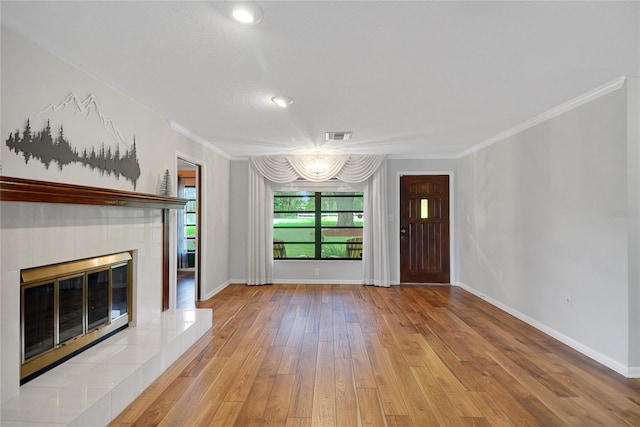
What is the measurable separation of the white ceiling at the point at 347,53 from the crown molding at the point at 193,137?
13.6 inches

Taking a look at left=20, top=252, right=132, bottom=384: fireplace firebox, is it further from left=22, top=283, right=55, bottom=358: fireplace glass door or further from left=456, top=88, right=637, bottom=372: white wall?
left=456, top=88, right=637, bottom=372: white wall

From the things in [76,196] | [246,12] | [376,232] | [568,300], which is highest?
[246,12]

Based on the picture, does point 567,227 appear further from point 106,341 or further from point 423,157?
point 106,341

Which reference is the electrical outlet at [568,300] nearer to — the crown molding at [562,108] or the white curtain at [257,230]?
the crown molding at [562,108]

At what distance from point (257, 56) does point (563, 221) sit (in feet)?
10.6

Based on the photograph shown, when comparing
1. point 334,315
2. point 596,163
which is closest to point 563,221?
point 596,163

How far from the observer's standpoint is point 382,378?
2461 mm

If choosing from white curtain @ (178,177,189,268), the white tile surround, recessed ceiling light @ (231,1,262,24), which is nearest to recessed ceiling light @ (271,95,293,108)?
recessed ceiling light @ (231,1,262,24)

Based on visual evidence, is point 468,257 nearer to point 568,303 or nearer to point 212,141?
point 568,303

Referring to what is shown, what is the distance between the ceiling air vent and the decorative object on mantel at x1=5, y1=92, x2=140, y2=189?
7.49 ft

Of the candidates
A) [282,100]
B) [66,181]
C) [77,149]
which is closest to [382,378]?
[282,100]

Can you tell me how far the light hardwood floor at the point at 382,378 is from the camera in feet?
6.59

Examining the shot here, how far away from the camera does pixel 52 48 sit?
2.07 m

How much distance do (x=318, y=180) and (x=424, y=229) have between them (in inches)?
85.1
